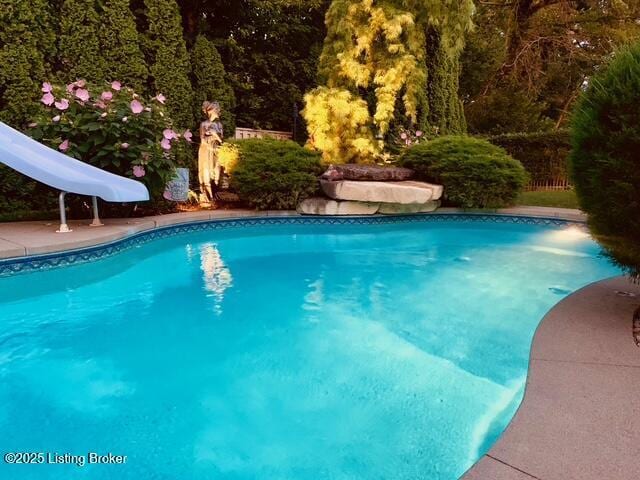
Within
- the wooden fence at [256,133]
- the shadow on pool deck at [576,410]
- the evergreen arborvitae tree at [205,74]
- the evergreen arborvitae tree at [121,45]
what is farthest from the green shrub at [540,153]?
the shadow on pool deck at [576,410]

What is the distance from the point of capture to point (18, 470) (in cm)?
191

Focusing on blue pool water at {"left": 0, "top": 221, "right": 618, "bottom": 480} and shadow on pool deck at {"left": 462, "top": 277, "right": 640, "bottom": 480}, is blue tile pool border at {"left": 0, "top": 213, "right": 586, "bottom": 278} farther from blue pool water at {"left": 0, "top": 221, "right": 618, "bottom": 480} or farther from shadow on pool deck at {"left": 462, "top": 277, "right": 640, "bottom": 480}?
shadow on pool deck at {"left": 462, "top": 277, "right": 640, "bottom": 480}

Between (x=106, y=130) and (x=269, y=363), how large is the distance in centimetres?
505

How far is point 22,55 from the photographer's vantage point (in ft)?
23.6

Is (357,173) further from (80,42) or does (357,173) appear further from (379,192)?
(80,42)

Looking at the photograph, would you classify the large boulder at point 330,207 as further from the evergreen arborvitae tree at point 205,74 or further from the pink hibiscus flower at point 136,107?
the evergreen arborvitae tree at point 205,74

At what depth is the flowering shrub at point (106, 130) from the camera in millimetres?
6508

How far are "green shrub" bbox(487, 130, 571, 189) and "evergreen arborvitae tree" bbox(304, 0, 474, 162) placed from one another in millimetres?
3104

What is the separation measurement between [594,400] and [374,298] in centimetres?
255

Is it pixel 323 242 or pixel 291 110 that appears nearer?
pixel 323 242

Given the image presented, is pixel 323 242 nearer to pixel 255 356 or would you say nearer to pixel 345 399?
pixel 255 356

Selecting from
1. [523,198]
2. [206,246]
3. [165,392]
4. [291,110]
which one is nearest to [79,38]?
[206,246]

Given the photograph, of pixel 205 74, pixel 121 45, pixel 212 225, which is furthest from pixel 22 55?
pixel 212 225

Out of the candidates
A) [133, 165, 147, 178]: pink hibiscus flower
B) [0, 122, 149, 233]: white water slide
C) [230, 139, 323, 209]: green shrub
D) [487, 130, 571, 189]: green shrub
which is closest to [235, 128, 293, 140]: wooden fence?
[230, 139, 323, 209]: green shrub
